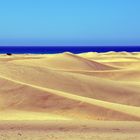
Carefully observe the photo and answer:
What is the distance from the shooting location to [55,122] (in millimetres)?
11164

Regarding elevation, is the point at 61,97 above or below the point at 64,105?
above

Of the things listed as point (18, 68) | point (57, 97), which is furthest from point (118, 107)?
point (18, 68)

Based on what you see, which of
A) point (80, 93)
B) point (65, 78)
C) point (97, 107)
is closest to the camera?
point (97, 107)

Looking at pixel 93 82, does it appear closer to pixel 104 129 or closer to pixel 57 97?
pixel 57 97

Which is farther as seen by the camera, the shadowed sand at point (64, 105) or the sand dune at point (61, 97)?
the sand dune at point (61, 97)

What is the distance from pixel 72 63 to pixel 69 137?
1100 inches

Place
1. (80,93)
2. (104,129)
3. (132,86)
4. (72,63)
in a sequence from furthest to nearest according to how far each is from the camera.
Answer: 1. (72,63)
2. (132,86)
3. (80,93)
4. (104,129)

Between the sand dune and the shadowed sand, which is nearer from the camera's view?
the shadowed sand

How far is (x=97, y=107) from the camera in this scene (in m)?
14.6

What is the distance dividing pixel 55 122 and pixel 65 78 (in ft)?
33.5

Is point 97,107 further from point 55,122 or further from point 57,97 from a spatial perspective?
point 55,122

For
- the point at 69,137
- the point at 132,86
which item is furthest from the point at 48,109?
the point at 132,86

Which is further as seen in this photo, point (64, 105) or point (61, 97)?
point (61, 97)

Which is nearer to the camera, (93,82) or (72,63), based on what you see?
(93,82)
